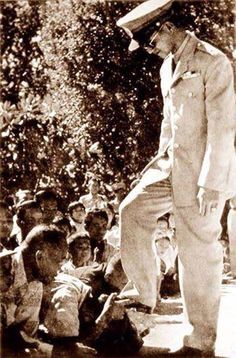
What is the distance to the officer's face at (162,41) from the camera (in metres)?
1.18

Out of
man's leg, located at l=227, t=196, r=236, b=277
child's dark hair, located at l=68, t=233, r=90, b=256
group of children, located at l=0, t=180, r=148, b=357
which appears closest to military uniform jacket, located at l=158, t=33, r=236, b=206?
man's leg, located at l=227, t=196, r=236, b=277

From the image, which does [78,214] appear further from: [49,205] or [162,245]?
[162,245]

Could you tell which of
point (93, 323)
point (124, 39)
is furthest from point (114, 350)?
point (124, 39)

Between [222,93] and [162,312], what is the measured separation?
51cm

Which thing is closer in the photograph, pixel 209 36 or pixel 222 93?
pixel 222 93

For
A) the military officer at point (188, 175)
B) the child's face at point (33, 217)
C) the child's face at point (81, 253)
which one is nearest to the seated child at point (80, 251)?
the child's face at point (81, 253)

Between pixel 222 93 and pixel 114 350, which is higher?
pixel 222 93

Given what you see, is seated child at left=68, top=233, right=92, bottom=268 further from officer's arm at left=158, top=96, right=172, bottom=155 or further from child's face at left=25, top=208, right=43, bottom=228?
officer's arm at left=158, top=96, right=172, bottom=155

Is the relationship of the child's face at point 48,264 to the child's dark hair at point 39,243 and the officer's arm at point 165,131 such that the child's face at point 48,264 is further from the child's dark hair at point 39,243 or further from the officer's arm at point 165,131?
the officer's arm at point 165,131

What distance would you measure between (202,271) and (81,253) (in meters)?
0.40

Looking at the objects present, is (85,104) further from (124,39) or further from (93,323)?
(93,323)

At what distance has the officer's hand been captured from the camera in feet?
3.63

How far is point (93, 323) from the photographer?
121 cm

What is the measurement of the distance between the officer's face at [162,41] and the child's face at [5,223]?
58cm
